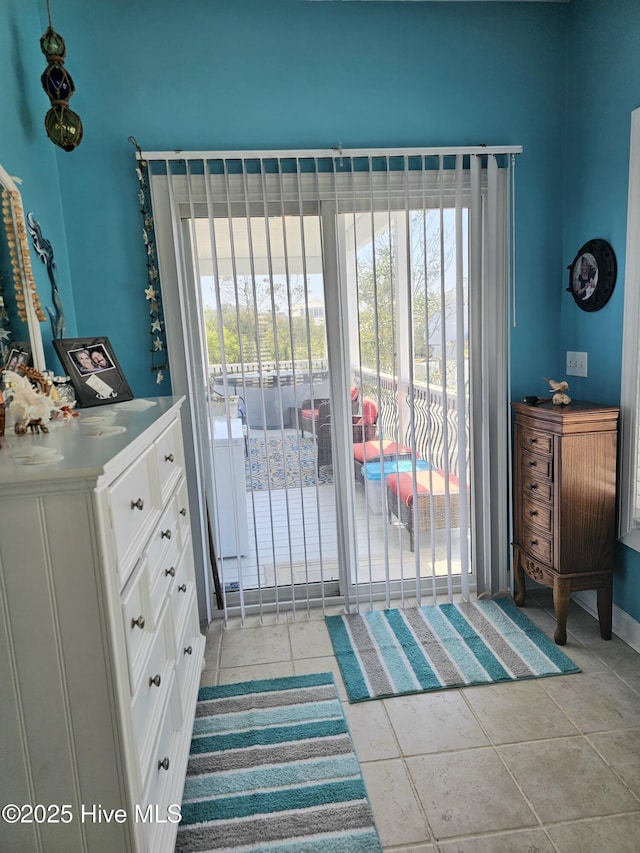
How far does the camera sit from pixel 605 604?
98.1 inches

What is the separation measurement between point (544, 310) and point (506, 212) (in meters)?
0.53

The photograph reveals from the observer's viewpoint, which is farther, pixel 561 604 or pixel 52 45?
pixel 561 604

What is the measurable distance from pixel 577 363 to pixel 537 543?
35.6 inches

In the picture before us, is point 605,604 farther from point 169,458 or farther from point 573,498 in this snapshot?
point 169,458

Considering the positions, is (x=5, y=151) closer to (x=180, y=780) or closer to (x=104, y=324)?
(x=104, y=324)

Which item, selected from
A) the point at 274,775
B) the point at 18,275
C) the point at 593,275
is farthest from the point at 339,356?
the point at 274,775

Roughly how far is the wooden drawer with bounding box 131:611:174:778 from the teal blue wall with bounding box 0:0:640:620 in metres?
1.37

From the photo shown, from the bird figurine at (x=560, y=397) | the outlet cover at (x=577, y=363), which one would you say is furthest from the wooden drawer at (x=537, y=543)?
the outlet cover at (x=577, y=363)

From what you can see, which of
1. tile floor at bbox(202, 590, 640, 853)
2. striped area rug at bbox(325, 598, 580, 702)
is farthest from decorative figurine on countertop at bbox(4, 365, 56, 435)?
striped area rug at bbox(325, 598, 580, 702)

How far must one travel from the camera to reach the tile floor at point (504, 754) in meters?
1.59

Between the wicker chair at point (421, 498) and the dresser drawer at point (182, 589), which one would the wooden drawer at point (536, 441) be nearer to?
the wicker chair at point (421, 498)

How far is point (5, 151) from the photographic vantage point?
1.89 metres

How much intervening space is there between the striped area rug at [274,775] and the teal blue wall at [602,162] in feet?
4.84

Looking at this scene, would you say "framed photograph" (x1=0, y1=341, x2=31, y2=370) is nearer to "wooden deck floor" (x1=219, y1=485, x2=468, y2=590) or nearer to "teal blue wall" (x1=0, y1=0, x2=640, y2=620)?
"teal blue wall" (x1=0, y1=0, x2=640, y2=620)
